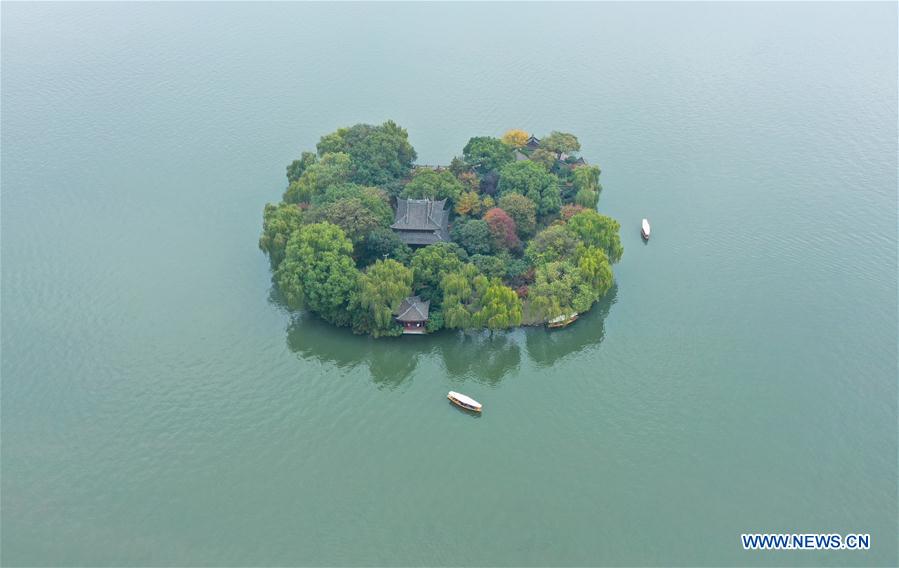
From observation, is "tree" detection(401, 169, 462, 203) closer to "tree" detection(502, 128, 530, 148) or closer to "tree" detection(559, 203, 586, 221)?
"tree" detection(559, 203, 586, 221)

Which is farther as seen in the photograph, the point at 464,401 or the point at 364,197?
the point at 364,197

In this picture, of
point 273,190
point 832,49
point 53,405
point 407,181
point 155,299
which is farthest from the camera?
Result: point 832,49

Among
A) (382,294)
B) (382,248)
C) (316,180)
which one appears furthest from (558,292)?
(316,180)

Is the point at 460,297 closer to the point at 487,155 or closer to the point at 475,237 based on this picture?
the point at 475,237

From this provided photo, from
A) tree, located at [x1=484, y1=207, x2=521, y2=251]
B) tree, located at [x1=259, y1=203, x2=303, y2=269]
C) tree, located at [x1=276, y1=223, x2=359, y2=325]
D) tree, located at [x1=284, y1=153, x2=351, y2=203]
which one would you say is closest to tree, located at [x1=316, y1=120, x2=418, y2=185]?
tree, located at [x1=284, y1=153, x2=351, y2=203]

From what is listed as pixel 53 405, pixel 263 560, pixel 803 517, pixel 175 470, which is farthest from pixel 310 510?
pixel 803 517

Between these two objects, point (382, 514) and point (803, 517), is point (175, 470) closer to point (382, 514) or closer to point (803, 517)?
point (382, 514)
